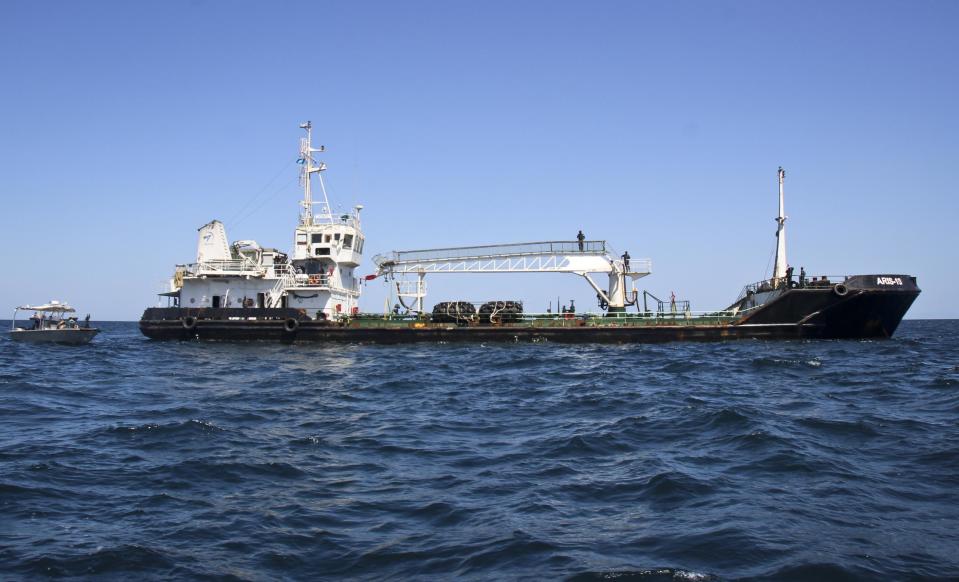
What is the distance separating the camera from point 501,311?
40500mm

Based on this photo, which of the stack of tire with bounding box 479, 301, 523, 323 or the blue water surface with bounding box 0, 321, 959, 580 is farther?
the stack of tire with bounding box 479, 301, 523, 323

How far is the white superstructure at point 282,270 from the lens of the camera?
41.5m

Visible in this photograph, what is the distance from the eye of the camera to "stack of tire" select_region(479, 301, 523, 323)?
4025 cm

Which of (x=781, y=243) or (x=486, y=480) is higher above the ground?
(x=781, y=243)

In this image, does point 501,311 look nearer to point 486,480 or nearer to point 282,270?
point 282,270

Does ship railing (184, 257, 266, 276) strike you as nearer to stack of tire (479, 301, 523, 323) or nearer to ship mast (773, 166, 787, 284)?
stack of tire (479, 301, 523, 323)

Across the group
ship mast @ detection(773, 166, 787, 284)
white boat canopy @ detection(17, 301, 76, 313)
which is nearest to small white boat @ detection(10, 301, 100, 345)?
white boat canopy @ detection(17, 301, 76, 313)

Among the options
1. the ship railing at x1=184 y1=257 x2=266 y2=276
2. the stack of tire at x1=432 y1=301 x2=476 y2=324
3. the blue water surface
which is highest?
the ship railing at x1=184 y1=257 x2=266 y2=276

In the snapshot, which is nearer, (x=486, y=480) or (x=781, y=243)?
(x=486, y=480)

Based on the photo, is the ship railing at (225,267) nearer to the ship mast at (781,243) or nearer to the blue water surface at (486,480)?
the blue water surface at (486,480)

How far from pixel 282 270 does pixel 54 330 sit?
1434 cm

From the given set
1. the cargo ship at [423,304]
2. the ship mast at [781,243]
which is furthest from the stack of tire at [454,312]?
the ship mast at [781,243]

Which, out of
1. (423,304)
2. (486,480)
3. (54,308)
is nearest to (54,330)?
(54,308)

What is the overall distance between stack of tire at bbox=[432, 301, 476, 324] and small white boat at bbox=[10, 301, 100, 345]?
68.9 ft
